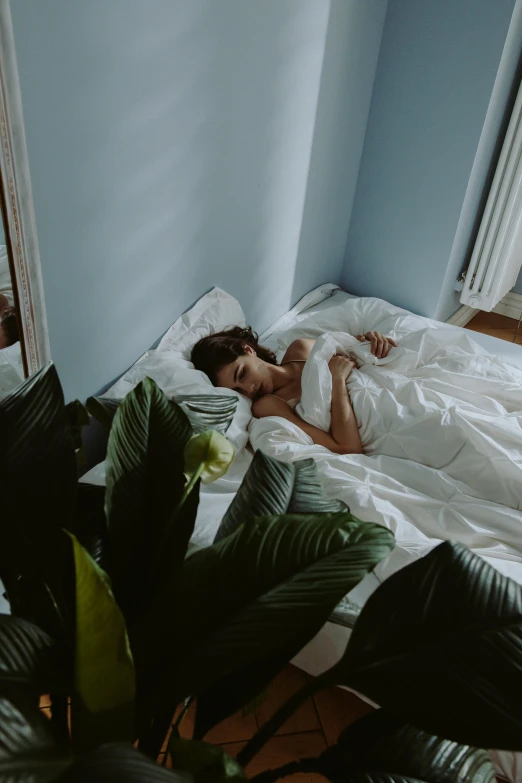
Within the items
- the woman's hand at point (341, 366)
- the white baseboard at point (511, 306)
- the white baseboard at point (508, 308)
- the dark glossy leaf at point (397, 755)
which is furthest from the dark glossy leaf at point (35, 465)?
the white baseboard at point (511, 306)

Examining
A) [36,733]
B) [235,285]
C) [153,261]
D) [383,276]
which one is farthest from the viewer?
[383,276]

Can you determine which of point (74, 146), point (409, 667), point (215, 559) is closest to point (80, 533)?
point (215, 559)

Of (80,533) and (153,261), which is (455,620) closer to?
(80,533)

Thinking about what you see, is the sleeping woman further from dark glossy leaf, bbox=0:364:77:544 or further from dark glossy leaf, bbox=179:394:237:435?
dark glossy leaf, bbox=0:364:77:544

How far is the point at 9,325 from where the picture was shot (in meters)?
1.06

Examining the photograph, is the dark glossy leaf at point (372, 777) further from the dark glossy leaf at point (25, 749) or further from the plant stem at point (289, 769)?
the dark glossy leaf at point (25, 749)

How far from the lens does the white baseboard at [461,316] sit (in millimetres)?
2698

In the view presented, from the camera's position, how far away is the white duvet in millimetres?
1191

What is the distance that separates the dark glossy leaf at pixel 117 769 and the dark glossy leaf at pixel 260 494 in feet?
0.84

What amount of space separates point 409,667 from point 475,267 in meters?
2.24

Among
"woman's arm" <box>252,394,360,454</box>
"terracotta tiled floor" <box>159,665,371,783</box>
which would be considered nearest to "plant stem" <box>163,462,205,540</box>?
"terracotta tiled floor" <box>159,665,371,783</box>

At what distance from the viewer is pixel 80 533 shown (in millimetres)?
624

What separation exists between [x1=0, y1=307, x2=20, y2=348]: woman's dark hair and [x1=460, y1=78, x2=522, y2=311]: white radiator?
6.26 ft

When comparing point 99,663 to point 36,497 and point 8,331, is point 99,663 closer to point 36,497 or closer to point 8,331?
point 36,497
